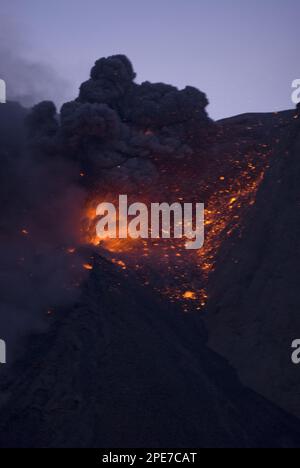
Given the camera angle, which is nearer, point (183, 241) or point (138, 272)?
point (138, 272)

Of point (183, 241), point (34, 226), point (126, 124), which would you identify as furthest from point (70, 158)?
point (183, 241)

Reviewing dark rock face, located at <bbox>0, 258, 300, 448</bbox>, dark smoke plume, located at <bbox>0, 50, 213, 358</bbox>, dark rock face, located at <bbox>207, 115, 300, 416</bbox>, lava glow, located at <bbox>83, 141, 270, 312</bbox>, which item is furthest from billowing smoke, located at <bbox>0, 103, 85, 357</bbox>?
dark rock face, located at <bbox>207, 115, 300, 416</bbox>

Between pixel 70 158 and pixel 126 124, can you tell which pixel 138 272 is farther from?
pixel 126 124

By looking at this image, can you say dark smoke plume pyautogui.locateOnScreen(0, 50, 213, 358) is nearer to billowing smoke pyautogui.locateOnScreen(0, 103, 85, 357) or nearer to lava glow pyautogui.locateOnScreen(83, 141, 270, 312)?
billowing smoke pyautogui.locateOnScreen(0, 103, 85, 357)

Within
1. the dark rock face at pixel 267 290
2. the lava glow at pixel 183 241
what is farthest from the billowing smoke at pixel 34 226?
the dark rock face at pixel 267 290
